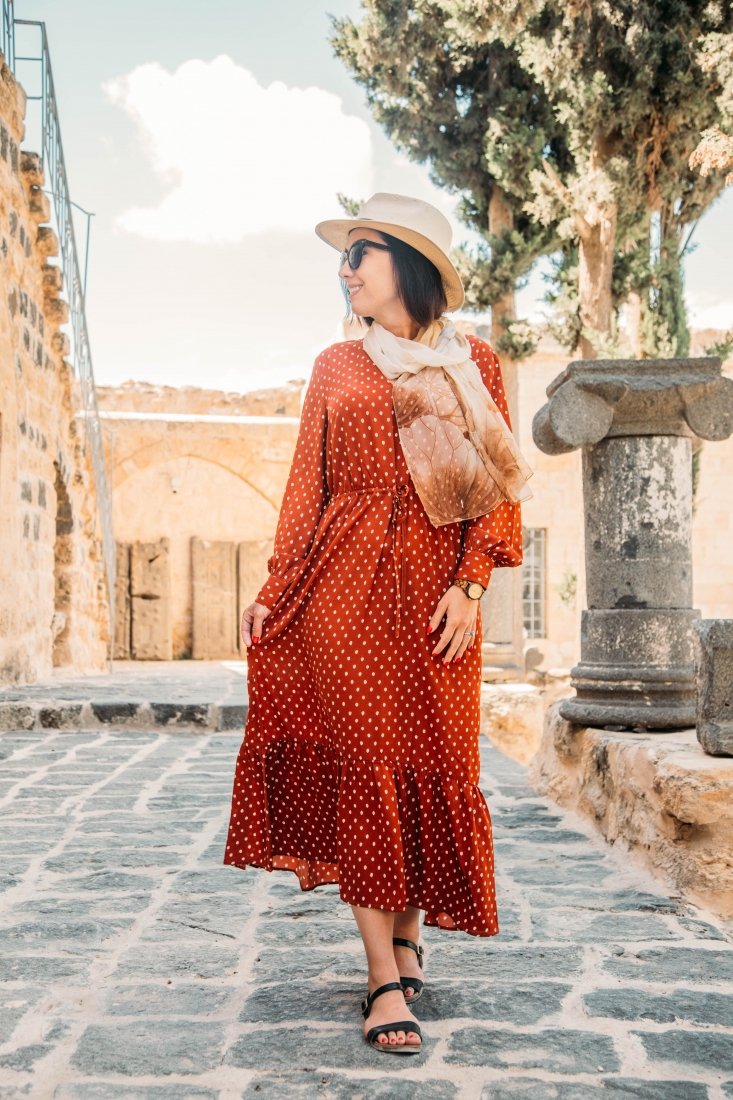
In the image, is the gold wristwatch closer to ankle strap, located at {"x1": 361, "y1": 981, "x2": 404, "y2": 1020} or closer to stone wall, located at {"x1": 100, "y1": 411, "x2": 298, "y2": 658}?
ankle strap, located at {"x1": 361, "y1": 981, "x2": 404, "y2": 1020}

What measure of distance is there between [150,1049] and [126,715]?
13.9 ft

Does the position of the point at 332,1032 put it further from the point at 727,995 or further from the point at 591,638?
the point at 591,638

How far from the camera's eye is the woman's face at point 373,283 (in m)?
2.12

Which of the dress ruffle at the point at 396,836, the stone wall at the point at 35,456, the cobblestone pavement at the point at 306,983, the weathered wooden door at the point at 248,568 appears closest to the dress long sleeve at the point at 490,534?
the dress ruffle at the point at 396,836

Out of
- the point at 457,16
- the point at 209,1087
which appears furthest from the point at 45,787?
the point at 457,16

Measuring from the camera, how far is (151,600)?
14.5 metres

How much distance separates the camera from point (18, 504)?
725 centimetres

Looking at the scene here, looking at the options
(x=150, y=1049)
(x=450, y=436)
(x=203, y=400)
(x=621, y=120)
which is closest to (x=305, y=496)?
(x=450, y=436)

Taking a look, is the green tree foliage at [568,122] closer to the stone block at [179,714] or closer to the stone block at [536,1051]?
the stone block at [179,714]

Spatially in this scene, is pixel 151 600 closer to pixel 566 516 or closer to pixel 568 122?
pixel 566 516

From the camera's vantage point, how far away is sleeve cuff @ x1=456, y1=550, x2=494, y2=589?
6.50 ft

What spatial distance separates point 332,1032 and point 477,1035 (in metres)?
0.28

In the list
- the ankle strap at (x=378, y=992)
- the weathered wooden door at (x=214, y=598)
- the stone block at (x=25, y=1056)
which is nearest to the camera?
the stone block at (x=25, y=1056)

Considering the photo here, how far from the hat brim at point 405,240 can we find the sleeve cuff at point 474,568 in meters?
0.61
